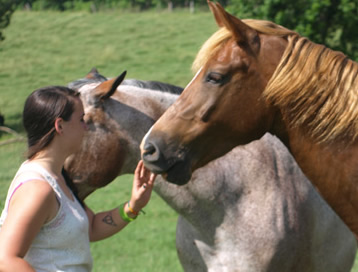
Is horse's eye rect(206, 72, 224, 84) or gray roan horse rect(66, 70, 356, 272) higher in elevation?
horse's eye rect(206, 72, 224, 84)

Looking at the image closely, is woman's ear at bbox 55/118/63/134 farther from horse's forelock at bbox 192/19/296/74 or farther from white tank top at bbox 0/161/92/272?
horse's forelock at bbox 192/19/296/74

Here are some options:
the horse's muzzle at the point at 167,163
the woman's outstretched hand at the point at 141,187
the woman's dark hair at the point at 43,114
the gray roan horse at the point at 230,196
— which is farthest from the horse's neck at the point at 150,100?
the woman's dark hair at the point at 43,114

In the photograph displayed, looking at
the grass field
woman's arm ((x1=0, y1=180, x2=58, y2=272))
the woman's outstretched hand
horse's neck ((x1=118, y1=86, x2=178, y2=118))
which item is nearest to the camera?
woman's arm ((x1=0, y1=180, x2=58, y2=272))

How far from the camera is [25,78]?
71.2ft

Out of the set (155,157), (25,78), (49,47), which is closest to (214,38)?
(155,157)

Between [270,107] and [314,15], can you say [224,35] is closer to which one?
[270,107]

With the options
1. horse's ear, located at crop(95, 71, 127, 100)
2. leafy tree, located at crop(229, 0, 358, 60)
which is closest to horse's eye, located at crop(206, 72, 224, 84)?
horse's ear, located at crop(95, 71, 127, 100)

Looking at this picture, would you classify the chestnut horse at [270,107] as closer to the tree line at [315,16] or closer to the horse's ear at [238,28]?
the horse's ear at [238,28]

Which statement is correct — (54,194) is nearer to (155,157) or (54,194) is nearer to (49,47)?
(155,157)

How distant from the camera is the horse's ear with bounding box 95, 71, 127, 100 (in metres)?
3.57

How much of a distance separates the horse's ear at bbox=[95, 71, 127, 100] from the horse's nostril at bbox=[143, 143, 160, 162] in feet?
3.55

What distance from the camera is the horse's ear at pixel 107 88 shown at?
11.7ft

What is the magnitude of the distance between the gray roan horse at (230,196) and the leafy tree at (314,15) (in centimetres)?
793

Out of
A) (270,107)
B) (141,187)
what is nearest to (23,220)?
(141,187)
